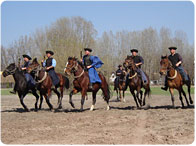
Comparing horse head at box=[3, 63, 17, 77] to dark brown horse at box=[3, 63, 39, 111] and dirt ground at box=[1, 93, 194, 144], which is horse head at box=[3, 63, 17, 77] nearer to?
dark brown horse at box=[3, 63, 39, 111]

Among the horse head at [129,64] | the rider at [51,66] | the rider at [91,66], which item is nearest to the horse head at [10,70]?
the rider at [51,66]

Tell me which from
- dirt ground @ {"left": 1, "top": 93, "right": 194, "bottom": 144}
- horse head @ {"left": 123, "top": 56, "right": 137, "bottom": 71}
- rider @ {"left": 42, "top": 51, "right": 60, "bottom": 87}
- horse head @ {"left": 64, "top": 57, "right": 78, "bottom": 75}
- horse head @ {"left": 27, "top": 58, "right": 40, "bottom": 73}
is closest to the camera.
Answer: dirt ground @ {"left": 1, "top": 93, "right": 194, "bottom": 144}

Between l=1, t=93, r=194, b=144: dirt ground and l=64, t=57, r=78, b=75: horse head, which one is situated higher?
l=64, t=57, r=78, b=75: horse head

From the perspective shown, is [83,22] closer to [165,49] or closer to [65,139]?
[165,49]

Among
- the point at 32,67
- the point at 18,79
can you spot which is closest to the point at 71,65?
the point at 32,67

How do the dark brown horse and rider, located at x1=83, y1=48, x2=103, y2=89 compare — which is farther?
the dark brown horse

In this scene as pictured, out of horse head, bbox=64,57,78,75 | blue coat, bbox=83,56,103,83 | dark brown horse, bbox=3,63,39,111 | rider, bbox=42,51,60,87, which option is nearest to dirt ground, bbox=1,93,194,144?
horse head, bbox=64,57,78,75

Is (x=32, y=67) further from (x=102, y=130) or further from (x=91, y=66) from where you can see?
(x=102, y=130)

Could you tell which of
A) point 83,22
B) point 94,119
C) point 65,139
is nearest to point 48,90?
point 94,119

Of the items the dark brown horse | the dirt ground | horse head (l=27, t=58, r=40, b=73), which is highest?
horse head (l=27, t=58, r=40, b=73)

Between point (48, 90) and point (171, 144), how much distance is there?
8.34 metres

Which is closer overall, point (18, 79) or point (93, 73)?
point (93, 73)

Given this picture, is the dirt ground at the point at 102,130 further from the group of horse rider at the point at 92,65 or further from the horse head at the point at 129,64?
the horse head at the point at 129,64

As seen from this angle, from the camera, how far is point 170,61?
1437cm
